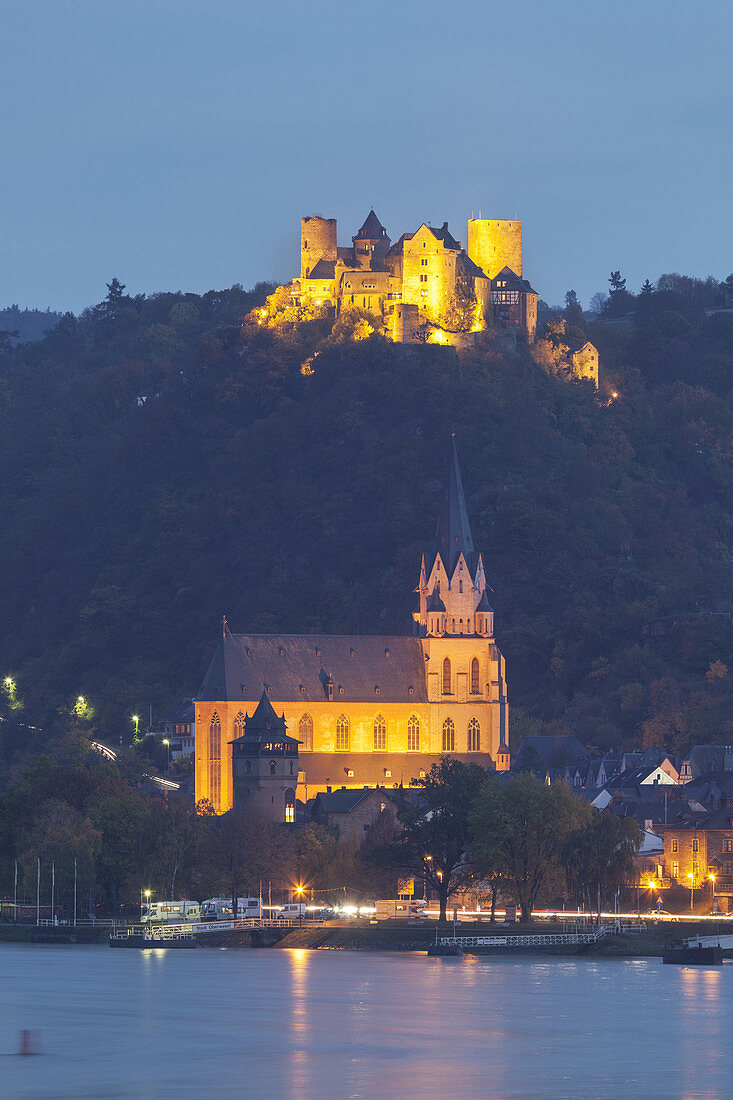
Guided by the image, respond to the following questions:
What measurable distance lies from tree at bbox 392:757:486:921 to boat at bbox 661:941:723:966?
755 inches

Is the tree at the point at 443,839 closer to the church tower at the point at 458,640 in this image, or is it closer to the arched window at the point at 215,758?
the arched window at the point at 215,758

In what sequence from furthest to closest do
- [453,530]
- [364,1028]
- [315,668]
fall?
[453,530] < [315,668] < [364,1028]

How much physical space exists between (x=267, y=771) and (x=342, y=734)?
642 inches

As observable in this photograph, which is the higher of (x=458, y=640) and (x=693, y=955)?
(x=458, y=640)

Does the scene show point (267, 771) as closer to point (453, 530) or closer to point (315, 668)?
point (315, 668)

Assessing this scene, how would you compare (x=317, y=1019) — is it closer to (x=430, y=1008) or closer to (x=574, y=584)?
(x=430, y=1008)

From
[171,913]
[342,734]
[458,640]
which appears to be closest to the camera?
[171,913]

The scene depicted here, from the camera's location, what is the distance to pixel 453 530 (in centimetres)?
16738

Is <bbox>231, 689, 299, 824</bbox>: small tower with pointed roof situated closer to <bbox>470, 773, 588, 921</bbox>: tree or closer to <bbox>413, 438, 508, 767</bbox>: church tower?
<bbox>413, 438, 508, 767</bbox>: church tower

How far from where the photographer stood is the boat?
4053 inches

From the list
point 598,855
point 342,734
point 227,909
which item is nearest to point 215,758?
point 342,734

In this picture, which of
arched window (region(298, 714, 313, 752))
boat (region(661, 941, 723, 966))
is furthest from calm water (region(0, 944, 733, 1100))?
arched window (region(298, 714, 313, 752))

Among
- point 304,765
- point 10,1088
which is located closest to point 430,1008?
point 10,1088

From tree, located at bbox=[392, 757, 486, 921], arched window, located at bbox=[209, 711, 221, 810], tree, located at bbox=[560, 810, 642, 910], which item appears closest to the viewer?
tree, located at bbox=[560, 810, 642, 910]
